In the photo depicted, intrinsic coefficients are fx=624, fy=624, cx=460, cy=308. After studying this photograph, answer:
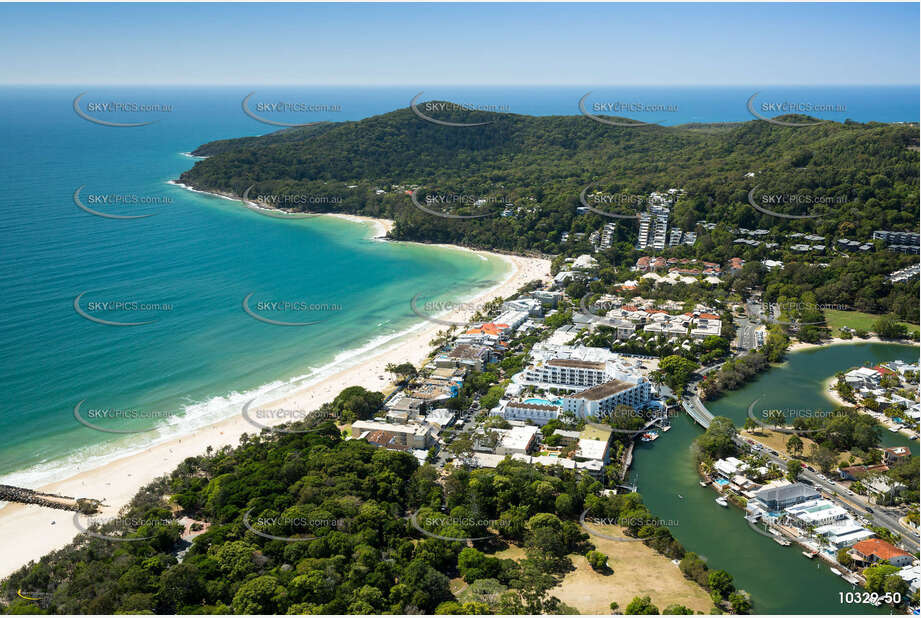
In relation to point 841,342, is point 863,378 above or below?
above

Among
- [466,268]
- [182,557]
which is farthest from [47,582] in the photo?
[466,268]

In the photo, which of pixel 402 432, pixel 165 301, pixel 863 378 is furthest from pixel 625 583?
pixel 165 301

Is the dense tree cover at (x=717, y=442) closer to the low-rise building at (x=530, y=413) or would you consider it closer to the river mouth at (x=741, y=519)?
the river mouth at (x=741, y=519)

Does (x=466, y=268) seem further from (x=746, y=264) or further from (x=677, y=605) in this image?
(x=677, y=605)

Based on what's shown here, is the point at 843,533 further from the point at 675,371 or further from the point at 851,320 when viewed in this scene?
the point at 851,320

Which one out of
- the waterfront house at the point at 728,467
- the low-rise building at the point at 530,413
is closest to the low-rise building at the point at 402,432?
the low-rise building at the point at 530,413

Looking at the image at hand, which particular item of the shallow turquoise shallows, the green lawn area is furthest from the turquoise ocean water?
the green lawn area

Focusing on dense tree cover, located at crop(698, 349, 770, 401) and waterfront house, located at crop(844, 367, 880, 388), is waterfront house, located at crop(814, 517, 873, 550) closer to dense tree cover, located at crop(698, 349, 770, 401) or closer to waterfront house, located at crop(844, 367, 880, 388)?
dense tree cover, located at crop(698, 349, 770, 401)
